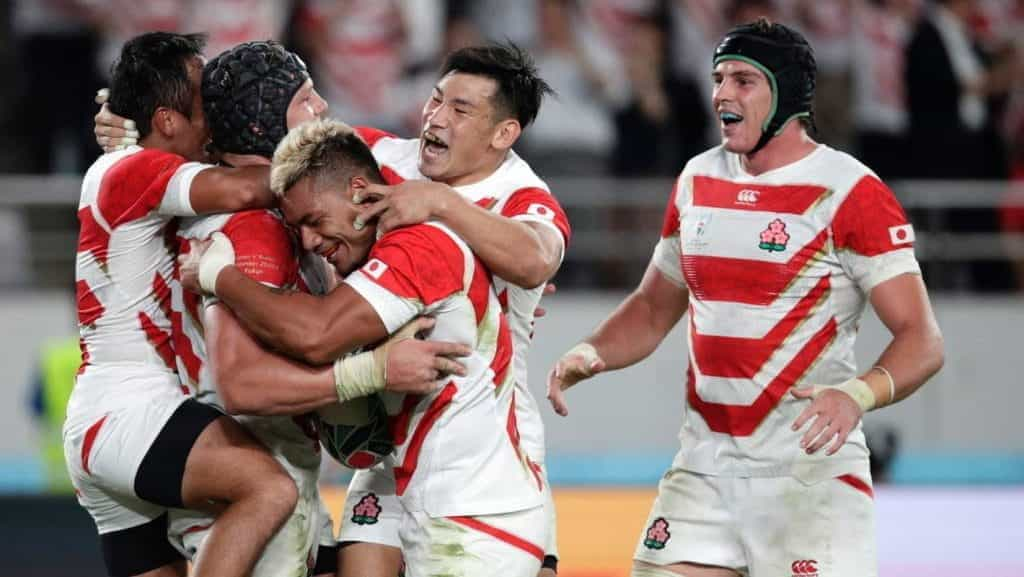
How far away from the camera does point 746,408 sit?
4879 millimetres

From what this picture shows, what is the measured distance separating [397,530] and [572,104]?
5.91 meters

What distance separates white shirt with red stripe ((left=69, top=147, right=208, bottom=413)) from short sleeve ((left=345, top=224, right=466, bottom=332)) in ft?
2.41

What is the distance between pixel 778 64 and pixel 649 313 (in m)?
0.88

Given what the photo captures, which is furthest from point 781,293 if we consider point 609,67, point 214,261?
point 609,67

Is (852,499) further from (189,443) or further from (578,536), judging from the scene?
(578,536)

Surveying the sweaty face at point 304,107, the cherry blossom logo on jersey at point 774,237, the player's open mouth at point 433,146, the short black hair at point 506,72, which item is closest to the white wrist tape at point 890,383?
the cherry blossom logo on jersey at point 774,237

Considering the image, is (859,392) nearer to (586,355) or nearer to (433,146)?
(586,355)

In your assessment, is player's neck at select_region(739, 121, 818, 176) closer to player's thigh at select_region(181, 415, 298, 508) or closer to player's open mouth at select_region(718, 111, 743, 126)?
player's open mouth at select_region(718, 111, 743, 126)

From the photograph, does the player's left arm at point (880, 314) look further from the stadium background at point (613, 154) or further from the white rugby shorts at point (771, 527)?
the stadium background at point (613, 154)

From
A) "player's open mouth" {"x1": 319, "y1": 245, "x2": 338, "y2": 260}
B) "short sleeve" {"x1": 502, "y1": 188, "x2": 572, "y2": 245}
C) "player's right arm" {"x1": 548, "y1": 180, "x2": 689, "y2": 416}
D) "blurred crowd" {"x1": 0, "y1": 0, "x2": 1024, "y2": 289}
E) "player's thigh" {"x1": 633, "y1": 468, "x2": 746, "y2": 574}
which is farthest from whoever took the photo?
"blurred crowd" {"x1": 0, "y1": 0, "x2": 1024, "y2": 289}

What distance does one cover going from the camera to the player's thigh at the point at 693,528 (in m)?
4.85

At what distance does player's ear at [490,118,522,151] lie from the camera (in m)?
4.67

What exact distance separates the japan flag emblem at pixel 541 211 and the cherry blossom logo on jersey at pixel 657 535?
1.06m

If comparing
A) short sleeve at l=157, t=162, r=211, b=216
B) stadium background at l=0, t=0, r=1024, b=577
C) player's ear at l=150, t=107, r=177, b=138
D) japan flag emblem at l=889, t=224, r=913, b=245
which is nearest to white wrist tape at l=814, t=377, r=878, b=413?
japan flag emblem at l=889, t=224, r=913, b=245
